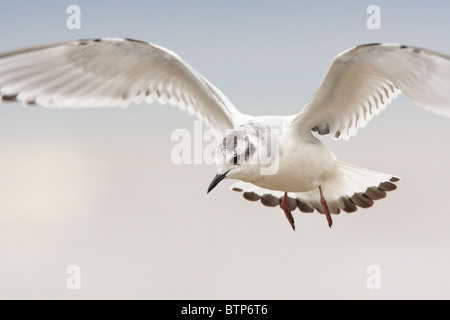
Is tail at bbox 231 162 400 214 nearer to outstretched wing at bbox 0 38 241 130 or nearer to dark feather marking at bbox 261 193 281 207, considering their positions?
dark feather marking at bbox 261 193 281 207

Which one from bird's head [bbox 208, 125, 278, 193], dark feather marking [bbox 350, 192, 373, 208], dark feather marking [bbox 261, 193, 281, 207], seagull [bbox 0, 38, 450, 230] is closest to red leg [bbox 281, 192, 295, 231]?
seagull [bbox 0, 38, 450, 230]

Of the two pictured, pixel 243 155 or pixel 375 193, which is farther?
pixel 375 193

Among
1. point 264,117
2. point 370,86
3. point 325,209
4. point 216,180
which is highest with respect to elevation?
point 370,86

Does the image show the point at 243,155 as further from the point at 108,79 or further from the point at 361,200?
the point at 361,200

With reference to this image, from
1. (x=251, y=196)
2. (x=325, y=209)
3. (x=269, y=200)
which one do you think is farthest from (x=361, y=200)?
(x=251, y=196)

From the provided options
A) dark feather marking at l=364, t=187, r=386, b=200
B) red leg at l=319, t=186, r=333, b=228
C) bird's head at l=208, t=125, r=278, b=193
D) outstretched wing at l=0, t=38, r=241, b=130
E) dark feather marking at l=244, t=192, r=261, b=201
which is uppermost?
outstretched wing at l=0, t=38, r=241, b=130

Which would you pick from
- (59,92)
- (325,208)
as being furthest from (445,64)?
(59,92)
